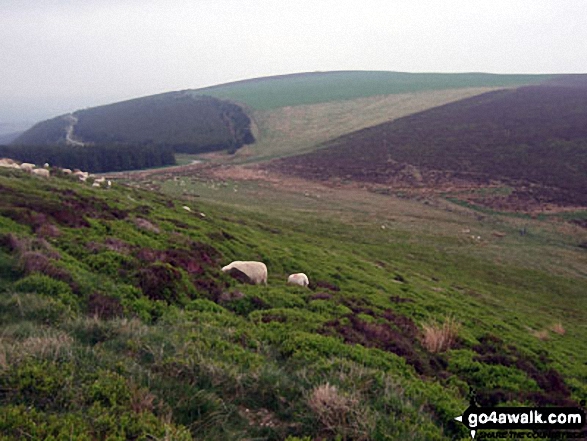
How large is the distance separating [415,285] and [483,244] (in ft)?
67.5

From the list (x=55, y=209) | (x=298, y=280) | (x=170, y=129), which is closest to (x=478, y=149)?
(x=298, y=280)

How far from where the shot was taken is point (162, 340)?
8344mm

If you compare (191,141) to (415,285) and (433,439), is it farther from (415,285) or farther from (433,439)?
(433,439)

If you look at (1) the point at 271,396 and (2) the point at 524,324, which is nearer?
(1) the point at 271,396

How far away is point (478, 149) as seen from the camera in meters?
84.5

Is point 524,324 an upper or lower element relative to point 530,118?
lower

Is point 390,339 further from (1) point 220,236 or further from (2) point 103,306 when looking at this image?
(1) point 220,236

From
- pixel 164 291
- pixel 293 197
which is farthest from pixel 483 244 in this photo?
pixel 164 291

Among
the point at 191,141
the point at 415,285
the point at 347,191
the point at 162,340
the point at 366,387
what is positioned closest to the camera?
the point at 366,387

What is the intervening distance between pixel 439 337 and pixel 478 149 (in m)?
82.1

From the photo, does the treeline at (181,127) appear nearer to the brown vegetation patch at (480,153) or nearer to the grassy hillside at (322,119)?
the grassy hillside at (322,119)

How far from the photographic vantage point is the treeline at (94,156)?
93.6 meters
